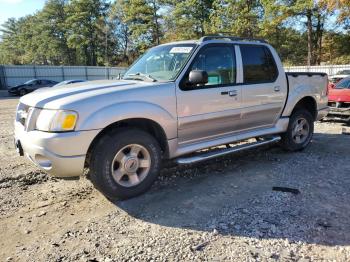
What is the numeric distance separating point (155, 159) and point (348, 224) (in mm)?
2304

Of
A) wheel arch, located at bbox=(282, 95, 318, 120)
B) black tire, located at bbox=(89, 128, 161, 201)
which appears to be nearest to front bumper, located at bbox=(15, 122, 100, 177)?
black tire, located at bbox=(89, 128, 161, 201)

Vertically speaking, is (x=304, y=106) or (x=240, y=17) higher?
(x=240, y=17)

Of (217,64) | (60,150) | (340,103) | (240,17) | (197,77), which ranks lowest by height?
(60,150)

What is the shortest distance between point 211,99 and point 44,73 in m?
36.8

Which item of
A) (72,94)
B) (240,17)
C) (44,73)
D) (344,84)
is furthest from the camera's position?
(240,17)

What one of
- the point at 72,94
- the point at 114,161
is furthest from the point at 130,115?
the point at 72,94

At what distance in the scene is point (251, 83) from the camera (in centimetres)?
561

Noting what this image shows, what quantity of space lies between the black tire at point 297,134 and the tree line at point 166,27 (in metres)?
23.4

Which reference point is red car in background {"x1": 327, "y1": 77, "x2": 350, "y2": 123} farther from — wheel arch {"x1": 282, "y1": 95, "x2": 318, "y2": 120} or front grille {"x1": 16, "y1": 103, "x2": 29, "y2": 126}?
front grille {"x1": 16, "y1": 103, "x2": 29, "y2": 126}

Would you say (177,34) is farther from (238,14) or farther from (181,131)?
(181,131)

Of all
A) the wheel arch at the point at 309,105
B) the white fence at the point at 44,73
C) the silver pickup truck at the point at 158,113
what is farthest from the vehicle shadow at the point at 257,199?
the white fence at the point at 44,73

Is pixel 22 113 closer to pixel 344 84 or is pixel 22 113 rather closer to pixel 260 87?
pixel 260 87

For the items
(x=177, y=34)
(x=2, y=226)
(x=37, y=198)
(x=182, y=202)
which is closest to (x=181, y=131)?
(x=182, y=202)

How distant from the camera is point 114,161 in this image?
14.0ft
